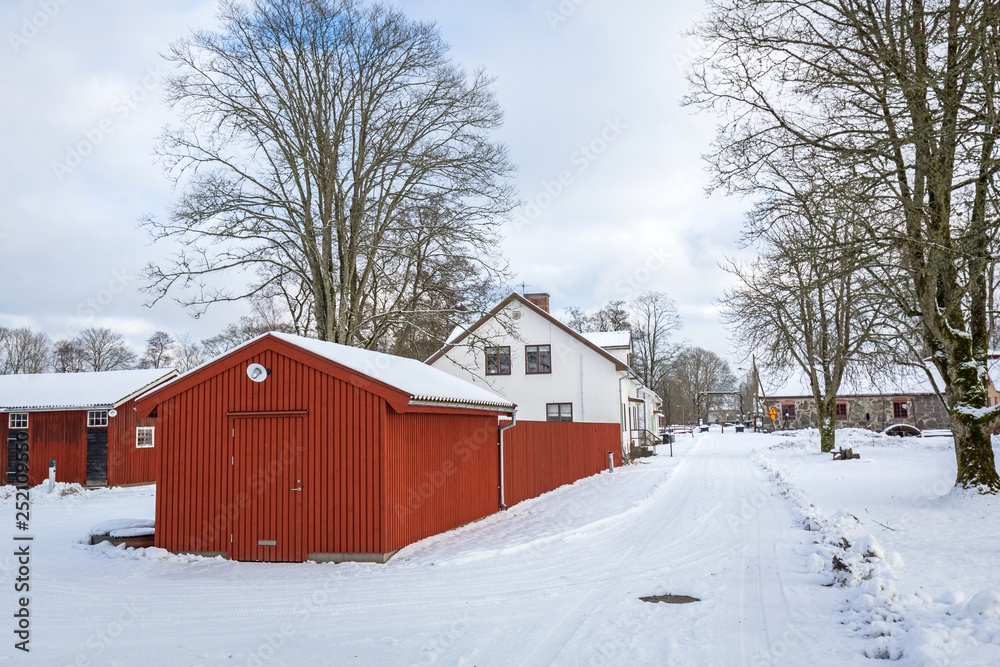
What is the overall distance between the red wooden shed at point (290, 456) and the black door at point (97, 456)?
50.7 feet

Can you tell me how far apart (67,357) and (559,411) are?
5417 centimetres

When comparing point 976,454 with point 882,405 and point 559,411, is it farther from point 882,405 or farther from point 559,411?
point 882,405

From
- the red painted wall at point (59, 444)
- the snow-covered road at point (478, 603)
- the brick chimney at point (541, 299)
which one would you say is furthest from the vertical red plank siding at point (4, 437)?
the brick chimney at point (541, 299)

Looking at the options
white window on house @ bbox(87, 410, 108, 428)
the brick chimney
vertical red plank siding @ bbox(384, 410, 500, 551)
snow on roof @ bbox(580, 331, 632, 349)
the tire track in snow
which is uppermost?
the brick chimney

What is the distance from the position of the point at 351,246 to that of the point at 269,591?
520 inches

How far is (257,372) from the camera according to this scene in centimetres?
1103

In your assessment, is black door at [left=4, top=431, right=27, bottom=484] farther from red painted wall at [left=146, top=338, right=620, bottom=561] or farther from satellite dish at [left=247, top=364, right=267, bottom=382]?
satellite dish at [left=247, top=364, right=267, bottom=382]

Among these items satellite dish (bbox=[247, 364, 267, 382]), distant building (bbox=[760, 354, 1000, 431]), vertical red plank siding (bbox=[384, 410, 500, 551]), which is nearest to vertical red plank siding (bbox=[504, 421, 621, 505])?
vertical red plank siding (bbox=[384, 410, 500, 551])

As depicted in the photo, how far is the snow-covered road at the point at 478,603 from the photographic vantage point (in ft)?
20.0

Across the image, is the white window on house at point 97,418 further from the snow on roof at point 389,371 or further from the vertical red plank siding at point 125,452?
the snow on roof at point 389,371

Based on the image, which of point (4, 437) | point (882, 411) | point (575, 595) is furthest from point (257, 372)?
point (882, 411)

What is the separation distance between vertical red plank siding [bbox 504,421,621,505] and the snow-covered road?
3286 millimetres

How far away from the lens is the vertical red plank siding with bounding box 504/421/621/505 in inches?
659

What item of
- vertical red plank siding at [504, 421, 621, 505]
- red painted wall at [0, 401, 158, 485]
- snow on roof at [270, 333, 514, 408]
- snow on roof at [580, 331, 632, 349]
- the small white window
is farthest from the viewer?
snow on roof at [580, 331, 632, 349]
